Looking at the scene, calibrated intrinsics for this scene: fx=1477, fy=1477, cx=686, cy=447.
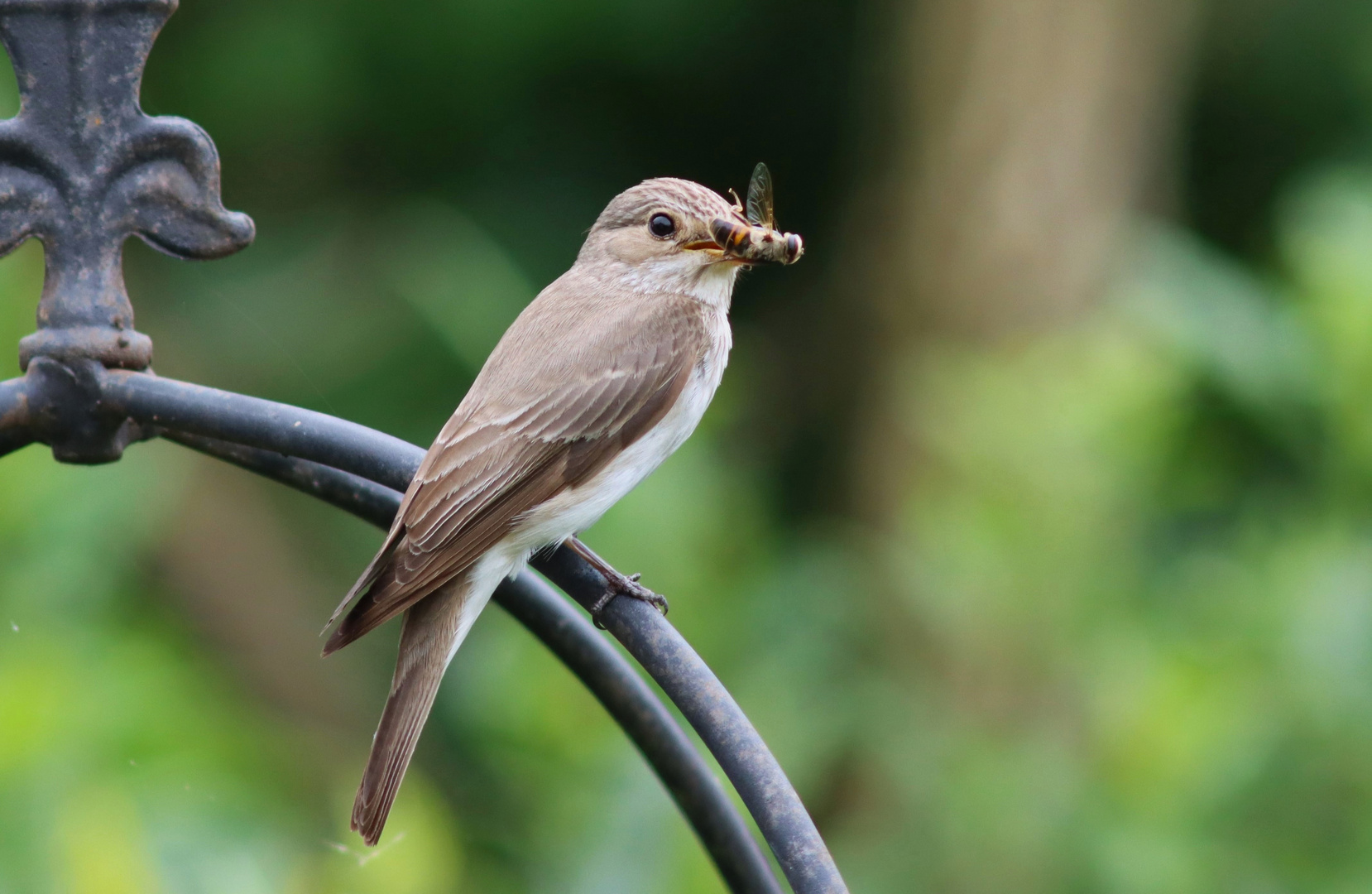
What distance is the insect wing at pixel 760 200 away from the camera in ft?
8.45

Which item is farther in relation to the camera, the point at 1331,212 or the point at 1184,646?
the point at 1331,212

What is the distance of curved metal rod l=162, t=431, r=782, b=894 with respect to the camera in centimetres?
219

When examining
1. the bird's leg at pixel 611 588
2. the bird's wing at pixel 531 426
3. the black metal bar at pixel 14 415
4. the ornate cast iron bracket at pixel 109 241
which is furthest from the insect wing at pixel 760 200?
the black metal bar at pixel 14 415

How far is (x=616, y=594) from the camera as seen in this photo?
209 centimetres

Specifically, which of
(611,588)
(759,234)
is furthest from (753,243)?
(611,588)

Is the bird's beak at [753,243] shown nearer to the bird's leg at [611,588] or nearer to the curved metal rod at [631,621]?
the bird's leg at [611,588]

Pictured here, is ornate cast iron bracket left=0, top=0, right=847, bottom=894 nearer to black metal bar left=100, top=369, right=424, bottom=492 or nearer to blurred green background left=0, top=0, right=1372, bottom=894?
black metal bar left=100, top=369, right=424, bottom=492

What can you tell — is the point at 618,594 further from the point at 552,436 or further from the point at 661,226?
the point at 661,226

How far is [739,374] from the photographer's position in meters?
5.31

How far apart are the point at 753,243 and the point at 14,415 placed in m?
1.22

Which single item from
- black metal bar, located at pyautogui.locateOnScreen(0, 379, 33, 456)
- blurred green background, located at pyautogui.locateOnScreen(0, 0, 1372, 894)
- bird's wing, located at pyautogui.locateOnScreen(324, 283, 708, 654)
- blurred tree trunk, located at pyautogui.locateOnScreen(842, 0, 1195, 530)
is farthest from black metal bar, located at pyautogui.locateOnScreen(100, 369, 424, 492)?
blurred tree trunk, located at pyautogui.locateOnScreen(842, 0, 1195, 530)

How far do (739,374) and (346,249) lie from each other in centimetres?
167

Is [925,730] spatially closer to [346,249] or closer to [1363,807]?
[1363,807]

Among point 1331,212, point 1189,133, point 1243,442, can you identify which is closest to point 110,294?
point 1331,212
